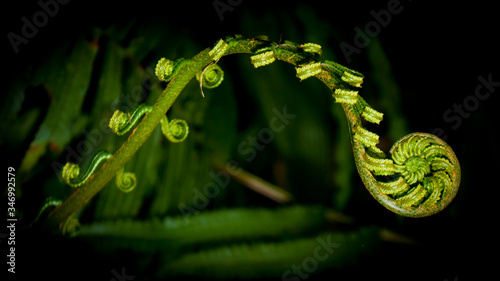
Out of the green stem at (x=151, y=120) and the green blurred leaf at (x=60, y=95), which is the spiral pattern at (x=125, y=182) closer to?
the green stem at (x=151, y=120)

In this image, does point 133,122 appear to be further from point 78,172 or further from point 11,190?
point 11,190

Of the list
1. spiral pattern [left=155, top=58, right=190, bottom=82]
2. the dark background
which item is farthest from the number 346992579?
spiral pattern [left=155, top=58, right=190, bottom=82]

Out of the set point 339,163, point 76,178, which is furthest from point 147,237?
point 339,163

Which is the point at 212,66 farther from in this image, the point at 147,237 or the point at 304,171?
the point at 304,171

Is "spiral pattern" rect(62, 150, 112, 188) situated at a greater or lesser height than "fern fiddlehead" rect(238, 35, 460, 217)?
greater

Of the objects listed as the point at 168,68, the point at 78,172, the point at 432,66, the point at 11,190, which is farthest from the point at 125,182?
the point at 432,66

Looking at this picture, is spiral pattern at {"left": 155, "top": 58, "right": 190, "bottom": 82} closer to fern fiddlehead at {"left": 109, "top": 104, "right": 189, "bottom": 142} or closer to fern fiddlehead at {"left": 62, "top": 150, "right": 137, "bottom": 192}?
fern fiddlehead at {"left": 109, "top": 104, "right": 189, "bottom": 142}

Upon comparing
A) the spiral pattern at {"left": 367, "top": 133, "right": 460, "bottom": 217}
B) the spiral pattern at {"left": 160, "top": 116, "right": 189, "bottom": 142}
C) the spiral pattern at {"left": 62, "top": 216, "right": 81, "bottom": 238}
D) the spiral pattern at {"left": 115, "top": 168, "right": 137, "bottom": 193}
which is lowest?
the spiral pattern at {"left": 367, "top": 133, "right": 460, "bottom": 217}

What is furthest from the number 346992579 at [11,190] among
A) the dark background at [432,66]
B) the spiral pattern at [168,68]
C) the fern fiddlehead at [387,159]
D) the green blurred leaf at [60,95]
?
the fern fiddlehead at [387,159]
